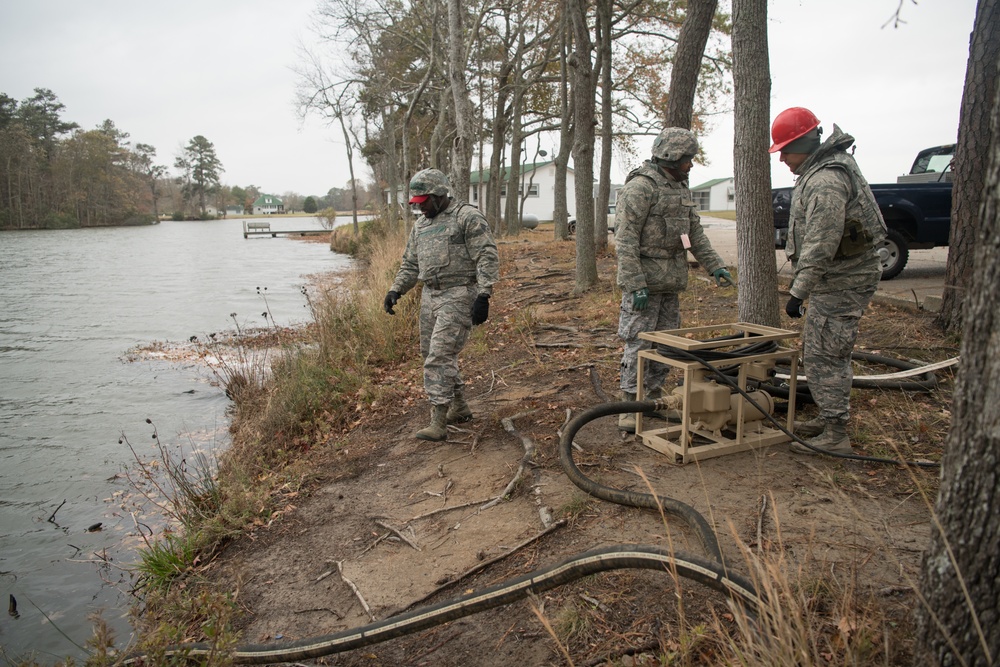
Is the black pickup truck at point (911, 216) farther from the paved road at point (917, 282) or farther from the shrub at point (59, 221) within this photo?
the shrub at point (59, 221)

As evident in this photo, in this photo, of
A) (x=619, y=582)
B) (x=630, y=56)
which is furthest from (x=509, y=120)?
(x=619, y=582)

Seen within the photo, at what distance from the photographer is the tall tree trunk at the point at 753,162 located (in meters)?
5.90

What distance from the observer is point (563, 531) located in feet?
12.8

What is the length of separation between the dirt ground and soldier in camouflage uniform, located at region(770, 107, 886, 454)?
0.37 metres

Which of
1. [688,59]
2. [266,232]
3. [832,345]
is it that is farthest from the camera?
[266,232]

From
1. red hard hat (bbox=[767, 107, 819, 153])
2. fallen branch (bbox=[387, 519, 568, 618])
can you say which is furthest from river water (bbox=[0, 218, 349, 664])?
red hard hat (bbox=[767, 107, 819, 153])

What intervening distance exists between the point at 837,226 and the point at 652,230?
1.24 metres

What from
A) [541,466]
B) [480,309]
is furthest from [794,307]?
Result: [480,309]

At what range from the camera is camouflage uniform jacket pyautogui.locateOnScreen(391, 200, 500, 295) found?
562 cm

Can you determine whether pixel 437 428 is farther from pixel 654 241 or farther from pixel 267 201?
pixel 267 201

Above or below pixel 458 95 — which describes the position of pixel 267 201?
above

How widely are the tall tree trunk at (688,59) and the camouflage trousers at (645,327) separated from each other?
340cm

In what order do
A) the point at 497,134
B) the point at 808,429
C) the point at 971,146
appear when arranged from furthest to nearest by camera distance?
the point at 497,134
the point at 971,146
the point at 808,429

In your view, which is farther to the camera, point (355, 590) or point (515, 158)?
point (515, 158)
